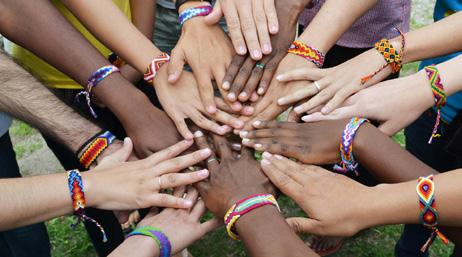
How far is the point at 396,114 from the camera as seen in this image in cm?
174

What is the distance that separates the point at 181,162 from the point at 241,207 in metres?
0.32

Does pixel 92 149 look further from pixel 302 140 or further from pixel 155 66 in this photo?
pixel 302 140

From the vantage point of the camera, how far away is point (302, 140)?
1.76 m

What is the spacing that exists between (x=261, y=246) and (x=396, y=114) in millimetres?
725

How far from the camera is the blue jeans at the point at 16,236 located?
1926 millimetres

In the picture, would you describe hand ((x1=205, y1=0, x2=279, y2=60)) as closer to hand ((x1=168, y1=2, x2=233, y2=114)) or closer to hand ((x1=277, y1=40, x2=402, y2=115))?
hand ((x1=168, y1=2, x2=233, y2=114))

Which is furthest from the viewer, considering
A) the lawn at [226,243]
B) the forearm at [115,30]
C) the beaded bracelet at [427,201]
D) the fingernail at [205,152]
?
the lawn at [226,243]

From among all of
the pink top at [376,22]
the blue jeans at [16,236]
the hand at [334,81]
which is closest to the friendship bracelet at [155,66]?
the hand at [334,81]

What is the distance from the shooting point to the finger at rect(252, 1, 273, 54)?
6.34ft

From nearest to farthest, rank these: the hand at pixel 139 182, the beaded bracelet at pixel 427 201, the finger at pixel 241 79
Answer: the beaded bracelet at pixel 427 201 → the hand at pixel 139 182 → the finger at pixel 241 79

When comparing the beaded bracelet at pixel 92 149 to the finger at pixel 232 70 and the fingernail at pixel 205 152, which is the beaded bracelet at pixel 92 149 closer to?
the fingernail at pixel 205 152

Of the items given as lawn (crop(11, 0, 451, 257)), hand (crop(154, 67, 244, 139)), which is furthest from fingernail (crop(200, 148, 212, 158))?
lawn (crop(11, 0, 451, 257))

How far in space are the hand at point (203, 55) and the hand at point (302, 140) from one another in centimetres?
24

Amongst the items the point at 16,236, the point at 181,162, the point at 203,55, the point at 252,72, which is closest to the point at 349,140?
the point at 252,72
